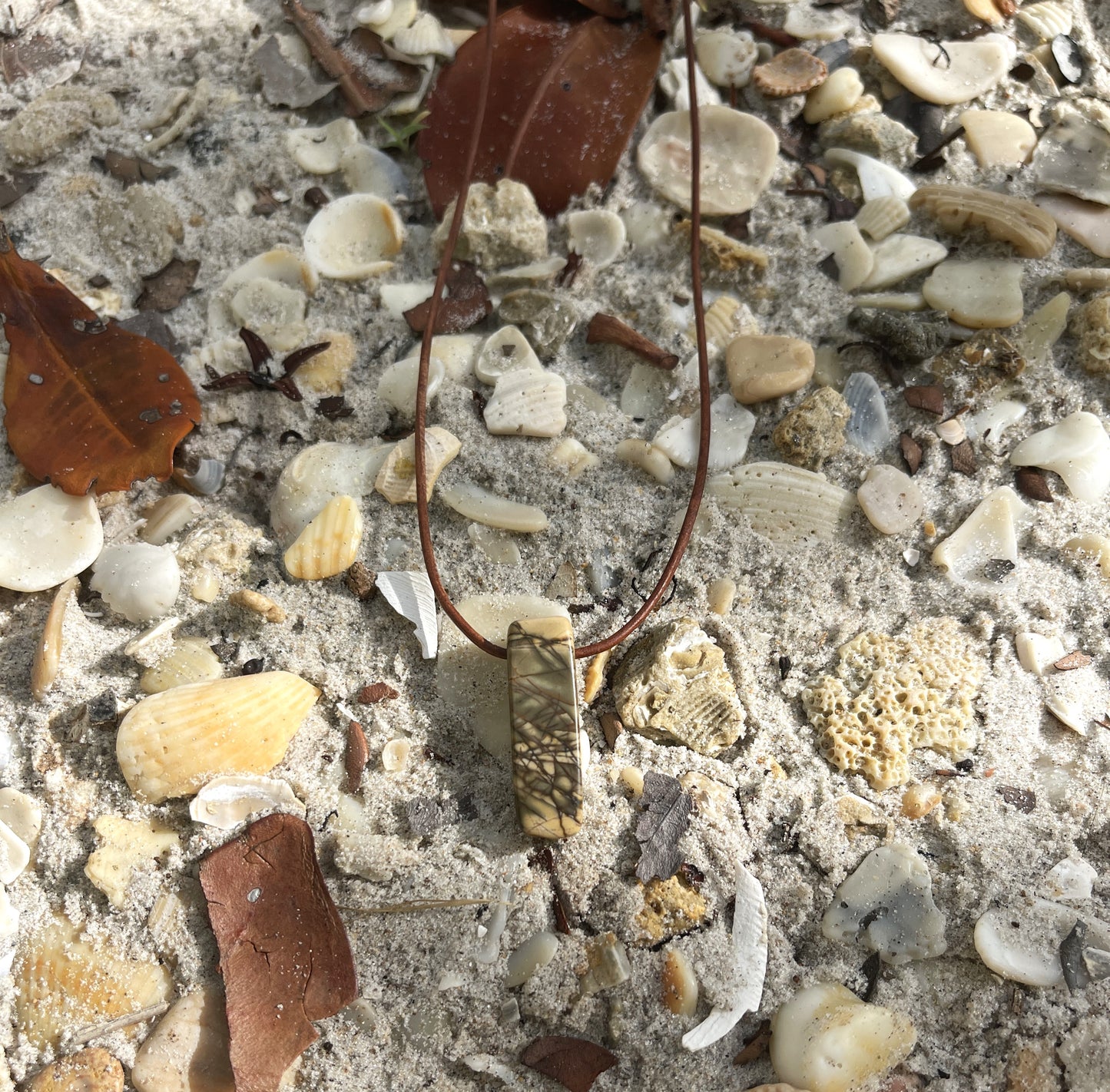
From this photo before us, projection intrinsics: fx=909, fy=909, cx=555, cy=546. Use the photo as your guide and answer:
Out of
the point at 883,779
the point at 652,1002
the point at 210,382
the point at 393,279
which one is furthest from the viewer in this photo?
the point at 393,279

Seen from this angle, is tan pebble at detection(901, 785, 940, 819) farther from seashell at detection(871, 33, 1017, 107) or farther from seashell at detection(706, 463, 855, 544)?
seashell at detection(871, 33, 1017, 107)

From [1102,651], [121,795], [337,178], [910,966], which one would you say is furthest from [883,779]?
[337,178]

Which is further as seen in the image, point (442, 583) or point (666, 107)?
point (666, 107)

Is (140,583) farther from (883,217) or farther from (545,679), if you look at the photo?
(883,217)

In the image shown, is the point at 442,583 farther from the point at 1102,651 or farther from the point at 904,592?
the point at 1102,651

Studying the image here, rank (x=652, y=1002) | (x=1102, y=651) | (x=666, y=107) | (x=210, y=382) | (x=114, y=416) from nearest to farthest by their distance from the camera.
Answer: (x=652, y=1002), (x=1102, y=651), (x=114, y=416), (x=210, y=382), (x=666, y=107)

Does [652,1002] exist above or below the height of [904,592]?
below

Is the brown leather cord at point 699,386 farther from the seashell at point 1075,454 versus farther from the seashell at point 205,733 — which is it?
the seashell at point 1075,454

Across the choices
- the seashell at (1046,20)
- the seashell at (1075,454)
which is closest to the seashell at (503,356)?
the seashell at (1075,454)
